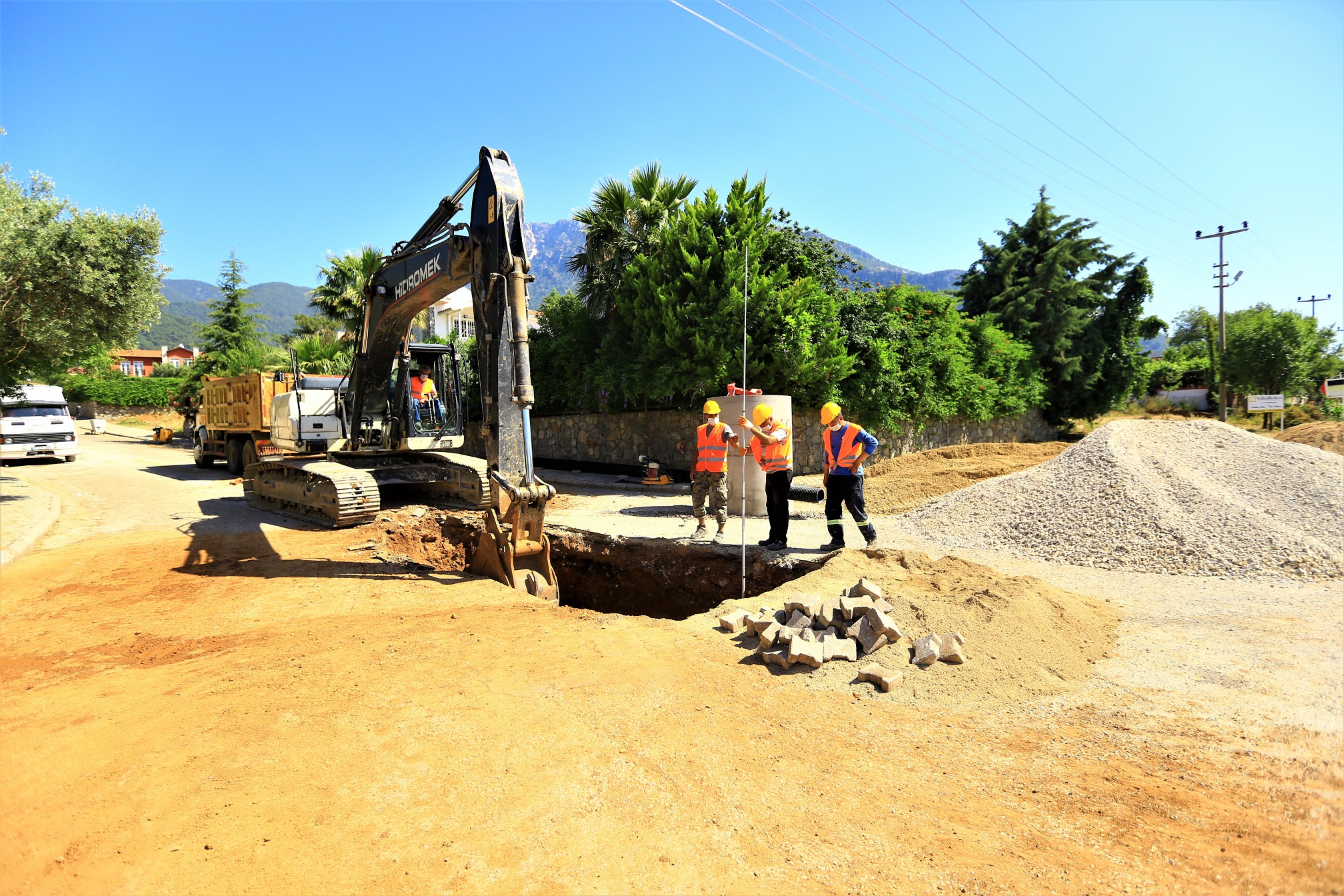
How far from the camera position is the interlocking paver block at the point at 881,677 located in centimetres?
→ 458

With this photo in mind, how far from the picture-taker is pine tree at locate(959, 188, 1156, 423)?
1085 inches

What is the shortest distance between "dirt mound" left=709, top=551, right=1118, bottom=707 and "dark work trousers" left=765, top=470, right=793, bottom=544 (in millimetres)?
1741

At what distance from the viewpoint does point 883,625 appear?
506 centimetres

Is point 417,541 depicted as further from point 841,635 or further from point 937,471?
point 937,471

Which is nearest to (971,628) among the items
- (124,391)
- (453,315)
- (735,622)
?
(735,622)

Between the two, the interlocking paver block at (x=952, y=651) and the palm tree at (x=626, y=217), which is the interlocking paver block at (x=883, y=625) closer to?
the interlocking paver block at (x=952, y=651)

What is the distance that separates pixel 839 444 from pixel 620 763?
217 inches

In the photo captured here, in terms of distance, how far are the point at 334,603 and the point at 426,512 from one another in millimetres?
4717

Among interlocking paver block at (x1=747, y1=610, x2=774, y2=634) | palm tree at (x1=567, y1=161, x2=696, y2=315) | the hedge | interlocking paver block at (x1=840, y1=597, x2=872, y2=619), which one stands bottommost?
interlocking paver block at (x1=747, y1=610, x2=774, y2=634)

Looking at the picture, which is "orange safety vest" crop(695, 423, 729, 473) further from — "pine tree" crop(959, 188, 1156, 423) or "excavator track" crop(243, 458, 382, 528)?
"pine tree" crop(959, 188, 1156, 423)

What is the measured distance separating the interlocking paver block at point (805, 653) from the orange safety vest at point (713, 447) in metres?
4.54

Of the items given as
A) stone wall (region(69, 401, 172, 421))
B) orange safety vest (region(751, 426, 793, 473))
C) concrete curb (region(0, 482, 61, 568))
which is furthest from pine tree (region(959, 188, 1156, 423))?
stone wall (region(69, 401, 172, 421))

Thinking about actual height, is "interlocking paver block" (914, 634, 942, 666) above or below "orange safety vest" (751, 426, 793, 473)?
below

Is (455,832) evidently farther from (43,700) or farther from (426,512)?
(426,512)
